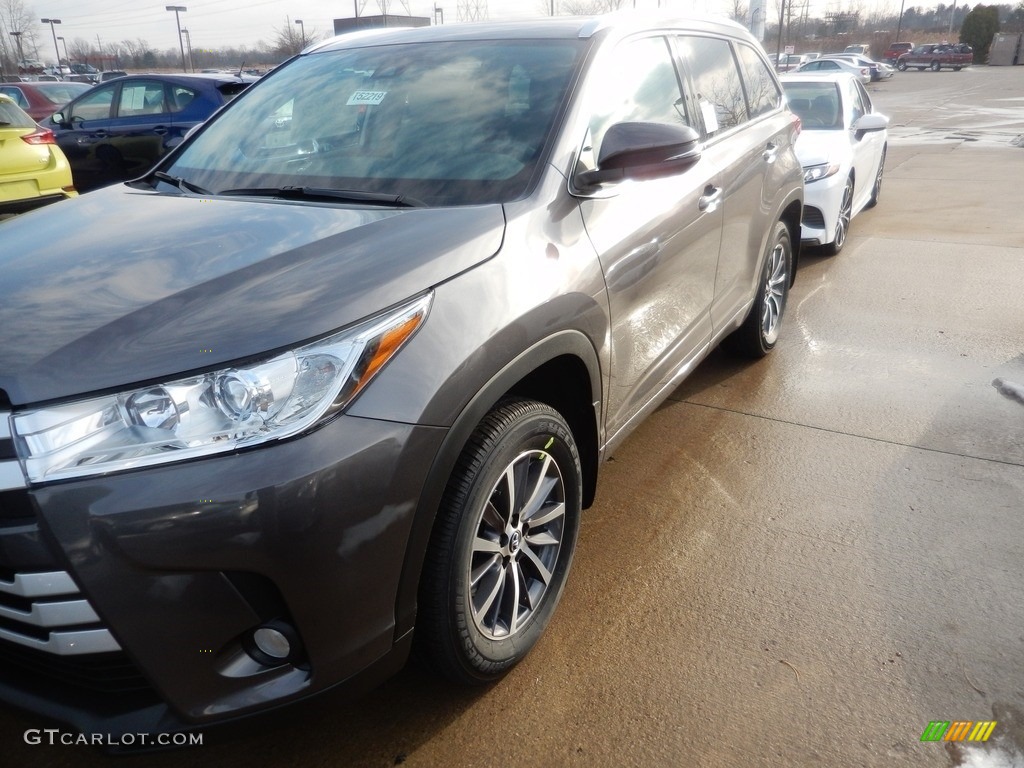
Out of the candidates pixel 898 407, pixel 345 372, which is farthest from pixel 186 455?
pixel 898 407

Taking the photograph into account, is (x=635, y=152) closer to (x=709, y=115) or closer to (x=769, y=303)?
(x=709, y=115)

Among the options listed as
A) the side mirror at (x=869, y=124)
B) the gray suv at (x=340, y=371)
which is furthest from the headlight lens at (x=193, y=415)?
the side mirror at (x=869, y=124)

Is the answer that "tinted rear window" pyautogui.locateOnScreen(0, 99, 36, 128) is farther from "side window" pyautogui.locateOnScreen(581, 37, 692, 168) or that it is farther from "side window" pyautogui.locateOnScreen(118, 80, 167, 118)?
"side window" pyautogui.locateOnScreen(581, 37, 692, 168)

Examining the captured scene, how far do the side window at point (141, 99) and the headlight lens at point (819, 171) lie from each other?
726 centimetres

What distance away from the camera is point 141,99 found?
9.57 meters

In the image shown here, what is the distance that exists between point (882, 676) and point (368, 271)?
1846mm

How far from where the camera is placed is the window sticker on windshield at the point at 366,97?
2867mm

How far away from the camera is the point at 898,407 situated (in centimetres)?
414

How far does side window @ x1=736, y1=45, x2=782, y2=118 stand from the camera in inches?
168

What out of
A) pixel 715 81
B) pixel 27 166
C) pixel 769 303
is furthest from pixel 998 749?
pixel 27 166

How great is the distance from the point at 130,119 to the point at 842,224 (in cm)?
808

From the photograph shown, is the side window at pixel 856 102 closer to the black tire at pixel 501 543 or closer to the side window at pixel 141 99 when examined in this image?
the black tire at pixel 501 543

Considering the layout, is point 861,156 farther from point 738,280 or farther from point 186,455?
point 186,455

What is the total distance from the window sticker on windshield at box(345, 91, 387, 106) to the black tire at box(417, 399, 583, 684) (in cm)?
134
